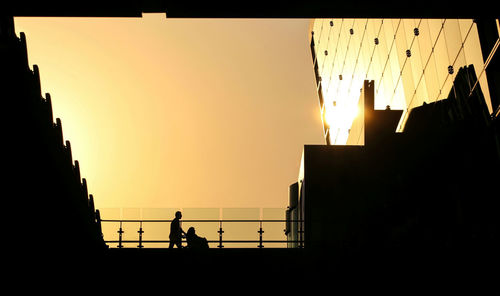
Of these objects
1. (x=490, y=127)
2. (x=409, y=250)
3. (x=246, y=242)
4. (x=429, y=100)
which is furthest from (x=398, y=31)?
(x=409, y=250)

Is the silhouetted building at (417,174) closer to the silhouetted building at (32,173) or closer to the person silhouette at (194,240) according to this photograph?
the person silhouette at (194,240)

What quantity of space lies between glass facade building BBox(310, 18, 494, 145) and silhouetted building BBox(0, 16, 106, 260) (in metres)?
13.1

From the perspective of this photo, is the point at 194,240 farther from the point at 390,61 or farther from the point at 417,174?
the point at 390,61

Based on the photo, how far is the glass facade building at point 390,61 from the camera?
88.9 feet

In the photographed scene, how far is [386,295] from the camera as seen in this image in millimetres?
15406

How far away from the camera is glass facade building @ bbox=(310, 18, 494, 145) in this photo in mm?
27109

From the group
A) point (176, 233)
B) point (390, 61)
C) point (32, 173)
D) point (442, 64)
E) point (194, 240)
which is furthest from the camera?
point (390, 61)

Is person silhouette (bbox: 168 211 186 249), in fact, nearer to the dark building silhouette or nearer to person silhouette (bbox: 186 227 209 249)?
person silhouette (bbox: 186 227 209 249)

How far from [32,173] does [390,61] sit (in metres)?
23.7

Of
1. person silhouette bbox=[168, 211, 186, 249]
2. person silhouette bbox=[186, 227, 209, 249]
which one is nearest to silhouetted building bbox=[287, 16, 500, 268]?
person silhouette bbox=[186, 227, 209, 249]

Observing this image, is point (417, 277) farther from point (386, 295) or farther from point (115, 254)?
point (115, 254)

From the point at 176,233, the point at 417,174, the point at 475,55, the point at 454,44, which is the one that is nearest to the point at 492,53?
the point at 475,55

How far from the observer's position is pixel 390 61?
125ft

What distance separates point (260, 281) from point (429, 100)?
16.1m
